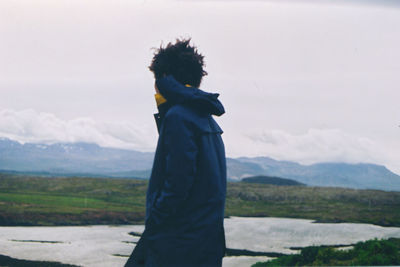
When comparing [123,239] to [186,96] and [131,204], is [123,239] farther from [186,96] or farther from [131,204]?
[186,96]

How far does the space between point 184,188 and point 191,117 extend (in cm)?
36

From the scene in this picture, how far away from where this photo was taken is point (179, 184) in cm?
201

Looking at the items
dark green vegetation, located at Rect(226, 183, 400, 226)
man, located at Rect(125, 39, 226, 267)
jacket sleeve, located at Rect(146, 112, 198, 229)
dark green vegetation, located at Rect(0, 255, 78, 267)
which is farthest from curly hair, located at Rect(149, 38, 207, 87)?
dark green vegetation, located at Rect(226, 183, 400, 226)

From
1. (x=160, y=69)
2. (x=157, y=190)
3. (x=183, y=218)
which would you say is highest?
(x=160, y=69)

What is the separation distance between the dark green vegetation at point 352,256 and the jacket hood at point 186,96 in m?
4.02

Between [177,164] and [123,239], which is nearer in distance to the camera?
[177,164]

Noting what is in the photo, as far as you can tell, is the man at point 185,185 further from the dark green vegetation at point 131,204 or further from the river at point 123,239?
the dark green vegetation at point 131,204

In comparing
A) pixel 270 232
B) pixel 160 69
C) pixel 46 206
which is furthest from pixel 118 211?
pixel 160 69

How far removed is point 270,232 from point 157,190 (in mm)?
9967

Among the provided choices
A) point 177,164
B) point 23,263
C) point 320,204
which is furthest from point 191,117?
point 320,204

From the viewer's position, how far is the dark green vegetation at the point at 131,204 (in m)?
12.9

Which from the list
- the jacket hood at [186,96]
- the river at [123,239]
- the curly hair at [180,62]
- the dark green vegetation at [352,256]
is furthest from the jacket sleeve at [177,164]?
the river at [123,239]

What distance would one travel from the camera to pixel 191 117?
2.11 m

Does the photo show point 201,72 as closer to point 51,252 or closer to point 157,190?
point 157,190
